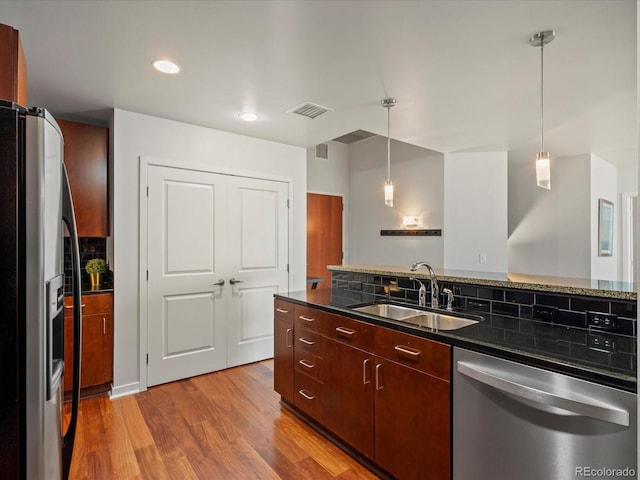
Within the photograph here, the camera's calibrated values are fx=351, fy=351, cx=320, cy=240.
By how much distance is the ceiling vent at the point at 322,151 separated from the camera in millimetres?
5523

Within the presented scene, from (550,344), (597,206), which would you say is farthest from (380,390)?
(597,206)

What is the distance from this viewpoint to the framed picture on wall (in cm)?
498

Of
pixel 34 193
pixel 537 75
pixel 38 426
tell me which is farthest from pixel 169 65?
pixel 537 75

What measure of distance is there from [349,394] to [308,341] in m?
0.48

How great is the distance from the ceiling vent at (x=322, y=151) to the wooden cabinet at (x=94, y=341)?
360 centimetres

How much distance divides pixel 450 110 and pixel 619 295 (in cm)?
203

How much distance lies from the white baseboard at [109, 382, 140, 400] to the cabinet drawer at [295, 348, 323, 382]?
5.11ft

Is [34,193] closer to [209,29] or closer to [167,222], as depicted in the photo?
[209,29]

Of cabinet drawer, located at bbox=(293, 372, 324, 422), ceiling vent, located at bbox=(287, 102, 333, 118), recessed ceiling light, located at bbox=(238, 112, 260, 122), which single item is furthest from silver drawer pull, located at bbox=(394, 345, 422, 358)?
recessed ceiling light, located at bbox=(238, 112, 260, 122)

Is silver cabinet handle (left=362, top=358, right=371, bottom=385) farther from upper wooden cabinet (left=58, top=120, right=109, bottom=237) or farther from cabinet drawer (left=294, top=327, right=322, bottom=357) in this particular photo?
upper wooden cabinet (left=58, top=120, right=109, bottom=237)

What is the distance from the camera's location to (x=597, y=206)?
4934 millimetres

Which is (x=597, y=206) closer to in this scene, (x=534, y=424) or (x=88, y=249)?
(x=534, y=424)

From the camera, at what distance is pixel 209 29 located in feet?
6.10

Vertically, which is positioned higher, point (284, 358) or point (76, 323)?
point (76, 323)
